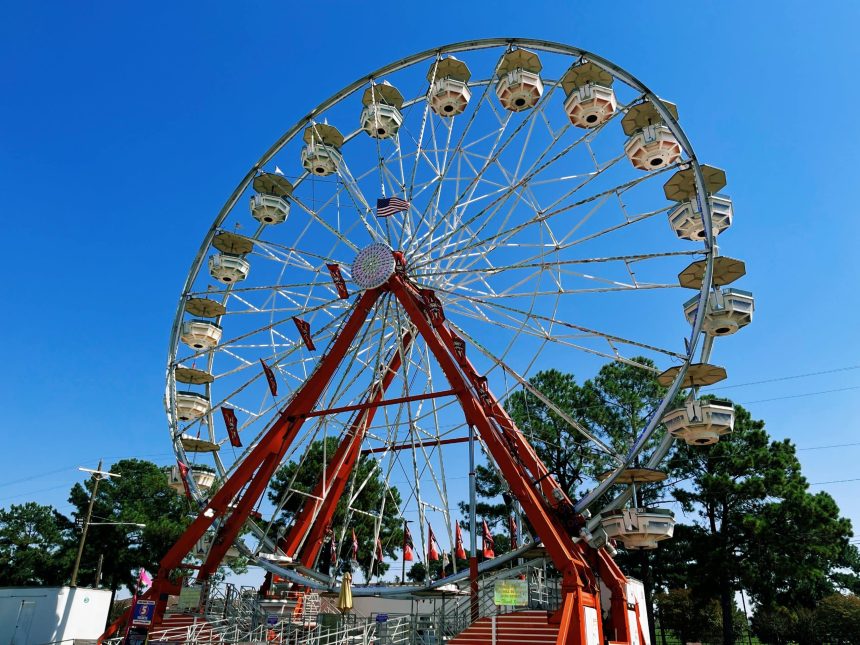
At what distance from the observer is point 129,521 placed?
1825 inches

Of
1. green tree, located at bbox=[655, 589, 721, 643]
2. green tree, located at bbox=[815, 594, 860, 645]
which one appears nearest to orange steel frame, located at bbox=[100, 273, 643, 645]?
green tree, located at bbox=[815, 594, 860, 645]

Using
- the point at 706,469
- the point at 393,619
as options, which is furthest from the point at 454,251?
the point at 706,469

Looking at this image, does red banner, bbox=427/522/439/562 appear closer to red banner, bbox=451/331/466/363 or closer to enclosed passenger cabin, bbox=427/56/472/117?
red banner, bbox=451/331/466/363

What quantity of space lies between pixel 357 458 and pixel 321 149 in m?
11.7

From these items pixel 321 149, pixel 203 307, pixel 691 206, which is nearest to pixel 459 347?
pixel 691 206

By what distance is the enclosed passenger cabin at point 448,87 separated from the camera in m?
21.7

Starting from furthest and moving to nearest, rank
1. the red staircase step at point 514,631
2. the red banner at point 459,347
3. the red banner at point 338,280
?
the red banner at point 338,280 < the red banner at point 459,347 < the red staircase step at point 514,631

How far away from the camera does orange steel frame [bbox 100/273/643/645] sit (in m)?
16.1

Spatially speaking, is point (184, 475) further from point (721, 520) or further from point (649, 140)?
point (721, 520)

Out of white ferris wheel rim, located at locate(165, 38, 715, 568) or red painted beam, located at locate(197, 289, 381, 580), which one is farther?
red painted beam, located at locate(197, 289, 381, 580)

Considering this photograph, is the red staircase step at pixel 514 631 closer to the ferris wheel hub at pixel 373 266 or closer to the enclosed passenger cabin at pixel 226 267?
the ferris wheel hub at pixel 373 266

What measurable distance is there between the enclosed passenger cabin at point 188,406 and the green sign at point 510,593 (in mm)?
13205

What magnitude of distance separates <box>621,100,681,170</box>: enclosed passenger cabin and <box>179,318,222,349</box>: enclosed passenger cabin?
15.9 metres

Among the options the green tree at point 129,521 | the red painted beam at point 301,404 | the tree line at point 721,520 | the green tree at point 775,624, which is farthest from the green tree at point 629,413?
the green tree at point 129,521
